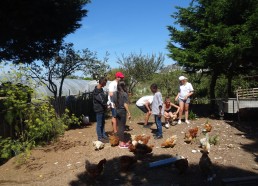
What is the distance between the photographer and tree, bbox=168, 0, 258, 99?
10.1 meters

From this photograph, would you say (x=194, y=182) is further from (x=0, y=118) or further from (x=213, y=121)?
(x=213, y=121)

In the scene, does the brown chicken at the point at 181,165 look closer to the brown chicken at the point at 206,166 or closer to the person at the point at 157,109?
the brown chicken at the point at 206,166

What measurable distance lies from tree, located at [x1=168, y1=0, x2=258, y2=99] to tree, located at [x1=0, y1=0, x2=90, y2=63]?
464 centimetres

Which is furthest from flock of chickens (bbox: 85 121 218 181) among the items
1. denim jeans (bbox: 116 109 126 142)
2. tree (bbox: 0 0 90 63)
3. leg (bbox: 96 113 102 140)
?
tree (bbox: 0 0 90 63)

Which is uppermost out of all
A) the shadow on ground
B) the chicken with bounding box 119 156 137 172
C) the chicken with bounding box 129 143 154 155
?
the chicken with bounding box 129 143 154 155

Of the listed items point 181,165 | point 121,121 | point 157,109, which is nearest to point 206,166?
point 181,165

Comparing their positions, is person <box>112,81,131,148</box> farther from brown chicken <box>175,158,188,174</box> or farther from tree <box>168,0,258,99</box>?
tree <box>168,0,258,99</box>

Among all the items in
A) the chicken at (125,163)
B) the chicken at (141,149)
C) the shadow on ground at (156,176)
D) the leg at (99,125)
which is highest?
the leg at (99,125)

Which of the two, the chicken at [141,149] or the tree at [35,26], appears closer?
the chicken at [141,149]

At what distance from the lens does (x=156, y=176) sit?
5.14 metres

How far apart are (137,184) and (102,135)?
326 cm

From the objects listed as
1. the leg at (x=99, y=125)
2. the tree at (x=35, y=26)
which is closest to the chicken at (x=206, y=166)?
the leg at (x=99, y=125)

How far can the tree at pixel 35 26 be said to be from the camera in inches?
372

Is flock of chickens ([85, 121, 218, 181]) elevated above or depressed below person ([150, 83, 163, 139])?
below
